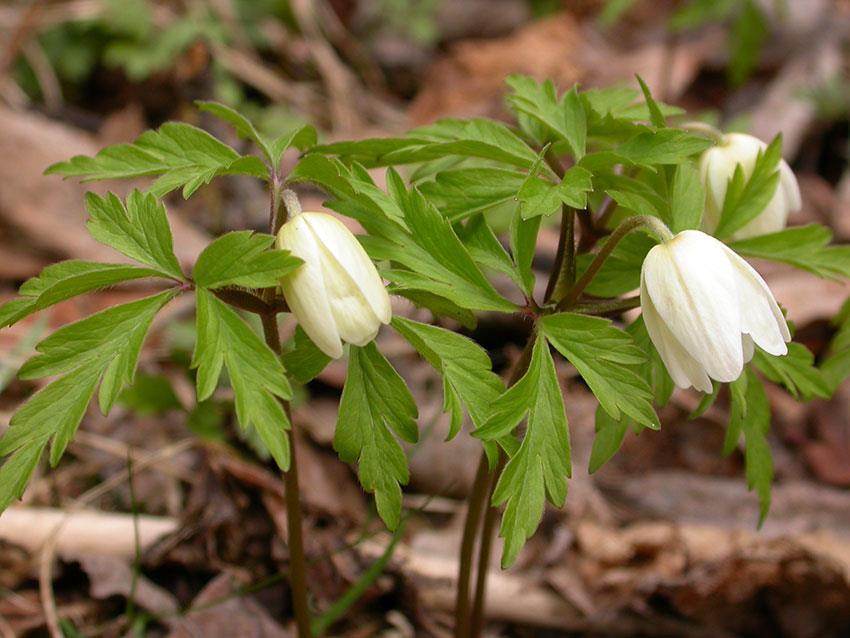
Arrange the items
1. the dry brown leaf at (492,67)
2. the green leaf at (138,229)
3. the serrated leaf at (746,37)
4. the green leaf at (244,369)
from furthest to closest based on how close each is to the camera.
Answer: the dry brown leaf at (492,67)
the serrated leaf at (746,37)
the green leaf at (138,229)
the green leaf at (244,369)

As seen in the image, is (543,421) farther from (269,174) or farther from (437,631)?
(437,631)

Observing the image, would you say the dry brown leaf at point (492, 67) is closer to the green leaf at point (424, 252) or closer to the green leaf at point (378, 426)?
the green leaf at point (424, 252)

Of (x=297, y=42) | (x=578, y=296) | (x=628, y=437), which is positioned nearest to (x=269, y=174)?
(x=578, y=296)

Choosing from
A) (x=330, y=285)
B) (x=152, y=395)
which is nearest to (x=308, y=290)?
(x=330, y=285)

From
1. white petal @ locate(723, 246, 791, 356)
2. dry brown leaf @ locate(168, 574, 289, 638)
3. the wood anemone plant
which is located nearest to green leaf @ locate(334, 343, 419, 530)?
the wood anemone plant

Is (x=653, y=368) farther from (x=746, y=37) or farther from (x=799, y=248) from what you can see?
(x=746, y=37)

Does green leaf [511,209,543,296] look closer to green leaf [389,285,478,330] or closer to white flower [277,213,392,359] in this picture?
green leaf [389,285,478,330]

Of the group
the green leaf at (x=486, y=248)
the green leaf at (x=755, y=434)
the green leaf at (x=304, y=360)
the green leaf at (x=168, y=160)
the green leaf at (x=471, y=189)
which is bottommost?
the green leaf at (x=755, y=434)

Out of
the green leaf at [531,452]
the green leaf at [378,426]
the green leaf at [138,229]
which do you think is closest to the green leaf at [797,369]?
the green leaf at [531,452]
